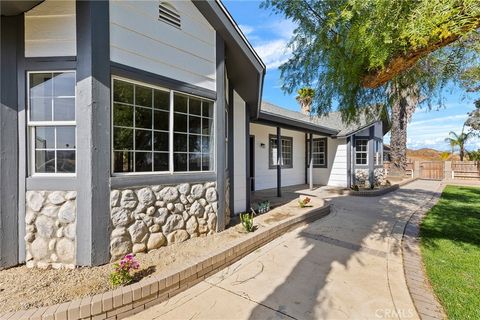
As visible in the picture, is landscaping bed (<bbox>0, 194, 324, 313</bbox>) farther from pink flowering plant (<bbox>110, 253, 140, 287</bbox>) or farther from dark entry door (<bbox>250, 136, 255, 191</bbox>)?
dark entry door (<bbox>250, 136, 255, 191</bbox>)

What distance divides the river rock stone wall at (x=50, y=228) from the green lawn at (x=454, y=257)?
5269mm

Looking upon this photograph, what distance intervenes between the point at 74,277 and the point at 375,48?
207 inches

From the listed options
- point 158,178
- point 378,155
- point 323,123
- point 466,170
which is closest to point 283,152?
point 323,123

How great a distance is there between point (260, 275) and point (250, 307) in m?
0.82

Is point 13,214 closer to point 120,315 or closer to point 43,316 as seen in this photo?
point 43,316

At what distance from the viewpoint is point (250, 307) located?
120 inches

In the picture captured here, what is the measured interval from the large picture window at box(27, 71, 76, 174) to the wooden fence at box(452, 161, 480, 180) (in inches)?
1001

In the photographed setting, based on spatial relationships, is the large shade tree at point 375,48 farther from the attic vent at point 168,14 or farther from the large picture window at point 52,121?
the large picture window at point 52,121

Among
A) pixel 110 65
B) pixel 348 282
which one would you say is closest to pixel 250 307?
pixel 348 282

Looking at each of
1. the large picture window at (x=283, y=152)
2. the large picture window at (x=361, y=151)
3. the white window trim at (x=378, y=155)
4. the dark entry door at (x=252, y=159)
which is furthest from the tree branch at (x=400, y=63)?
the white window trim at (x=378, y=155)

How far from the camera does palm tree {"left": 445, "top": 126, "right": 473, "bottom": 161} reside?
23359 millimetres

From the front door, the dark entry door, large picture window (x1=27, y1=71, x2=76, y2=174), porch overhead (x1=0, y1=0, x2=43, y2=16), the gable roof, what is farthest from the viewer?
the front door

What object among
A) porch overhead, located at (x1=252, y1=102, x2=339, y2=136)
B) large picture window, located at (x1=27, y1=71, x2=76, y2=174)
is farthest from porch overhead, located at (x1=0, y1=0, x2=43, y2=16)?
porch overhead, located at (x1=252, y1=102, x2=339, y2=136)

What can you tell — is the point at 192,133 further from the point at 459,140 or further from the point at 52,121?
the point at 459,140
